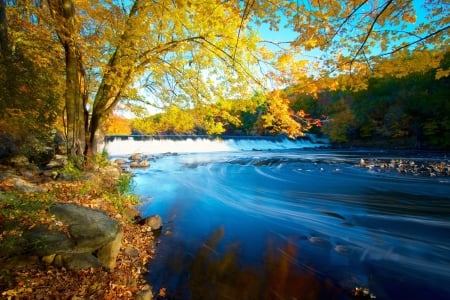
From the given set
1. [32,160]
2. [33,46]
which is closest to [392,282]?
[33,46]

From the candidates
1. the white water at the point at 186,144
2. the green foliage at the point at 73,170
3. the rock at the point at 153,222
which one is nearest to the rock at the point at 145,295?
the rock at the point at 153,222

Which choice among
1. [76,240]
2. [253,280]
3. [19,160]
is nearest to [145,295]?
[76,240]

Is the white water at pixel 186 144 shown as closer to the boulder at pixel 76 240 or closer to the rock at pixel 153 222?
the rock at pixel 153 222

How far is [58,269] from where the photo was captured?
10.4ft

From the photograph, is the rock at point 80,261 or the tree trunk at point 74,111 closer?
the rock at point 80,261

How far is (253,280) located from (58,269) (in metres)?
2.78

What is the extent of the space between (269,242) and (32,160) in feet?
30.8

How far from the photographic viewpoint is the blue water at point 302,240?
4.00 m

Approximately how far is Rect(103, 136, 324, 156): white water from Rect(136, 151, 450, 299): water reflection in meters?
10.5

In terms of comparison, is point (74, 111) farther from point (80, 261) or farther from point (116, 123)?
point (116, 123)

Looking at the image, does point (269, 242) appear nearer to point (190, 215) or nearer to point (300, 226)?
point (300, 226)

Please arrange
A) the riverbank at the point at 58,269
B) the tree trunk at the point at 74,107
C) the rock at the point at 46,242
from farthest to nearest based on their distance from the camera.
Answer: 1. the tree trunk at the point at 74,107
2. the rock at the point at 46,242
3. the riverbank at the point at 58,269

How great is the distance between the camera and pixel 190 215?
7387 mm

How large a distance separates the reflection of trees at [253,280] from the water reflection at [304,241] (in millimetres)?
15
